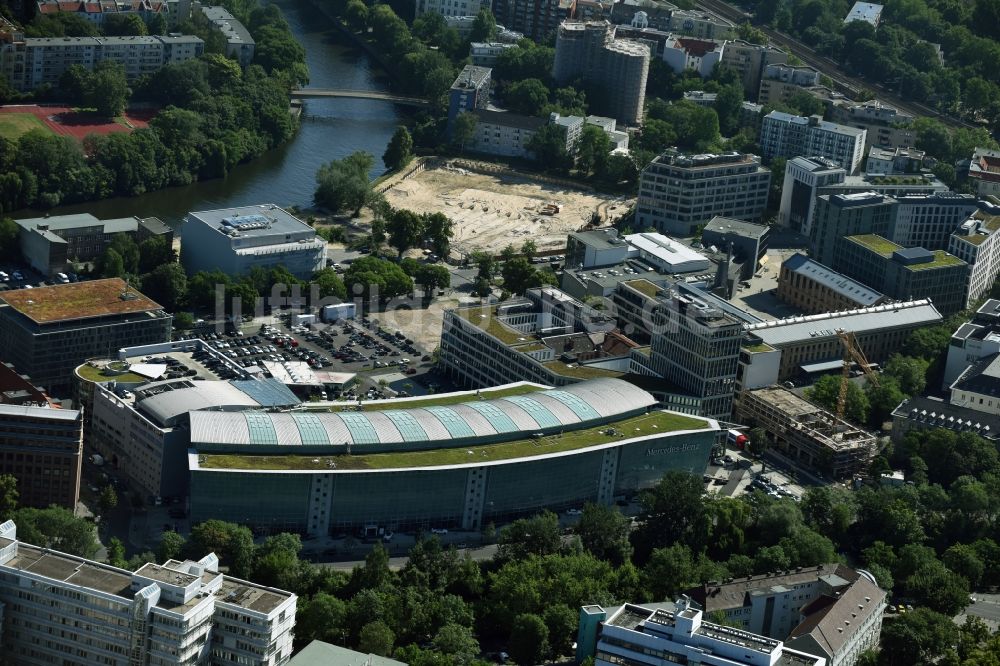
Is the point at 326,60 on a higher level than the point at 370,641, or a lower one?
higher

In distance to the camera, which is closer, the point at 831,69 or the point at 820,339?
the point at 820,339

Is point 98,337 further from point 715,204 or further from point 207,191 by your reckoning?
point 715,204

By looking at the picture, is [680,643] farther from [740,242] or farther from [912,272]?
[740,242]

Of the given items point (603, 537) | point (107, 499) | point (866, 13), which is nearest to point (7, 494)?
point (107, 499)

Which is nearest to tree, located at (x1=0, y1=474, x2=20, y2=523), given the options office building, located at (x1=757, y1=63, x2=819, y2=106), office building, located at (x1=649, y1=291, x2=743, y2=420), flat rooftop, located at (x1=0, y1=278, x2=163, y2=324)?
flat rooftop, located at (x1=0, y1=278, x2=163, y2=324)

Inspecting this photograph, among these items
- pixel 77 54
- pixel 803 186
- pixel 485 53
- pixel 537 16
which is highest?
pixel 537 16

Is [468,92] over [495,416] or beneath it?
over

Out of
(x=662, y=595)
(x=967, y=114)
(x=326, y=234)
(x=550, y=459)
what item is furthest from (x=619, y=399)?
(x=967, y=114)
